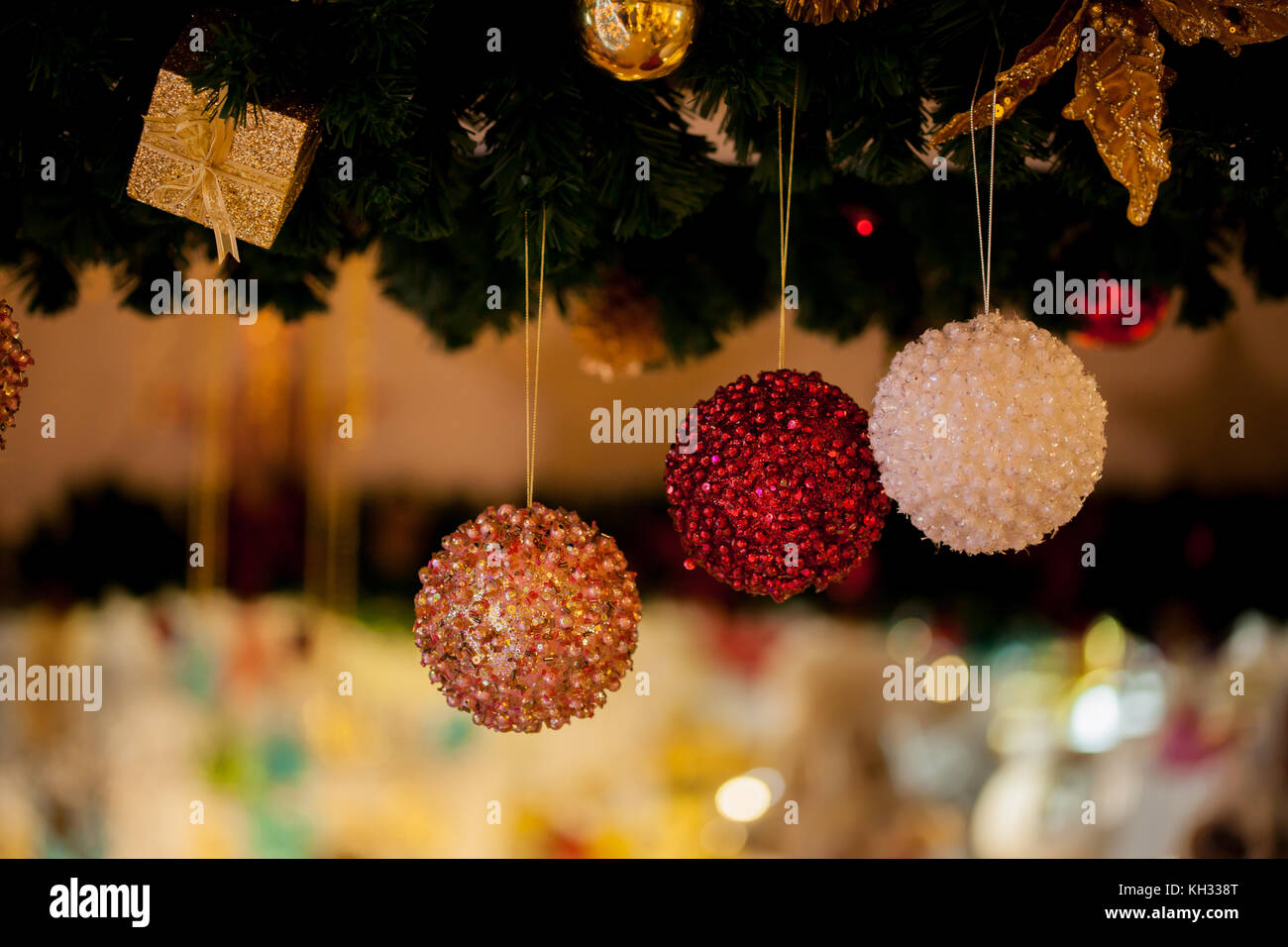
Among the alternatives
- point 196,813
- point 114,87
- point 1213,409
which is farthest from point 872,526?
point 196,813

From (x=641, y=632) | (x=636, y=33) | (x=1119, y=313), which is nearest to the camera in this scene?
(x=636, y=33)

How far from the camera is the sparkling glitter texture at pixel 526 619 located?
67cm

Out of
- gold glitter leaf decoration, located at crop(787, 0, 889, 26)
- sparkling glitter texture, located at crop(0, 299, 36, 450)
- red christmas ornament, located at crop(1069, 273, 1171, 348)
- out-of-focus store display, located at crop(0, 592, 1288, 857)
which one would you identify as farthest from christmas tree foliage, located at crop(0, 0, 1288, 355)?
out-of-focus store display, located at crop(0, 592, 1288, 857)

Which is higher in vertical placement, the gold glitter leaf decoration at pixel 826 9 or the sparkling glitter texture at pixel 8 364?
the gold glitter leaf decoration at pixel 826 9

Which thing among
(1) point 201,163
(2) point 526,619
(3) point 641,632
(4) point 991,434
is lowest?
(3) point 641,632

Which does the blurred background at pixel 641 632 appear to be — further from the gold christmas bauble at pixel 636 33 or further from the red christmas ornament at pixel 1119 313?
the gold christmas bauble at pixel 636 33

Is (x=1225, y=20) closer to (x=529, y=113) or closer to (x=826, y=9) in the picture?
(x=826, y=9)

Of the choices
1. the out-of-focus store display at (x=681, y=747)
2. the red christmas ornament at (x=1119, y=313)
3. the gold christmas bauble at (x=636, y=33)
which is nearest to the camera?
the gold christmas bauble at (x=636, y=33)

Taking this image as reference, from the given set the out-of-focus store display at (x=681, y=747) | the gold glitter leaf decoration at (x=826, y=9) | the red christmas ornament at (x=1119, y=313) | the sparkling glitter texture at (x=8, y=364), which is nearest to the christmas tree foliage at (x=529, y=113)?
the gold glitter leaf decoration at (x=826, y=9)

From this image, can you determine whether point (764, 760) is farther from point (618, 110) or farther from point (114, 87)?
point (114, 87)

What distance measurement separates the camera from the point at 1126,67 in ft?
2.02

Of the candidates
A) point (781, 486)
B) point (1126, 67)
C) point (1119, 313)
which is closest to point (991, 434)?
point (781, 486)

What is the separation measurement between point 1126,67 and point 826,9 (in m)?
0.18

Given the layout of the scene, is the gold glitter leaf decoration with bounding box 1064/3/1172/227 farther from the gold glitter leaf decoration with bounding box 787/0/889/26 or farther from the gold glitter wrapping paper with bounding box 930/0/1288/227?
the gold glitter leaf decoration with bounding box 787/0/889/26
